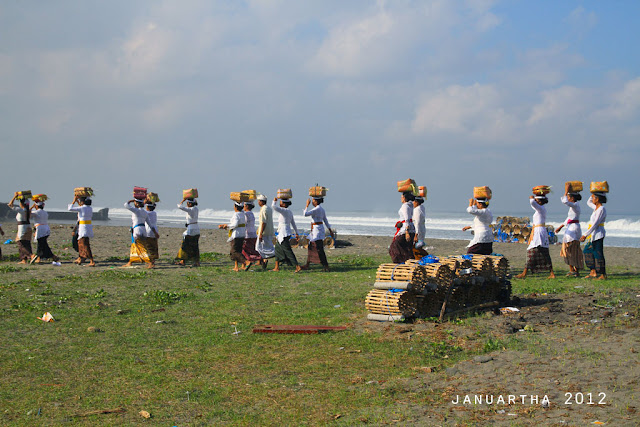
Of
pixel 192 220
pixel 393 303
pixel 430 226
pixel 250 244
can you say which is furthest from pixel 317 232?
pixel 430 226

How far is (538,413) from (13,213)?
168 ft

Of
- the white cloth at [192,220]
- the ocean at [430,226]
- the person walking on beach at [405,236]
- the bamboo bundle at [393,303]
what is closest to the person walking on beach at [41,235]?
the white cloth at [192,220]

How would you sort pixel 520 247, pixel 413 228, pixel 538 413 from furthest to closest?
pixel 520 247 < pixel 413 228 < pixel 538 413

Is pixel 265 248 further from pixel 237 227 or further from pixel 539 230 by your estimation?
pixel 539 230

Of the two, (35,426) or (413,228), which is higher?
(413,228)

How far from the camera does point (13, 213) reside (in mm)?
46750

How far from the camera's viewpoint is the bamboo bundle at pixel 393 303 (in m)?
8.79

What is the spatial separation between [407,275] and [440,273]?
2.40ft

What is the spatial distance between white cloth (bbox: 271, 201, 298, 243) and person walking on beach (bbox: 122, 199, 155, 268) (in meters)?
4.24

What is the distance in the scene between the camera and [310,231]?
16.1 m

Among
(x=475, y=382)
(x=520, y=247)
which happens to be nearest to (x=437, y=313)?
(x=475, y=382)

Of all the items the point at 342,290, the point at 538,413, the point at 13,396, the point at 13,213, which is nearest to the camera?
the point at 538,413

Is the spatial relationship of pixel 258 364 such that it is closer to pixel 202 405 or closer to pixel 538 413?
pixel 202 405

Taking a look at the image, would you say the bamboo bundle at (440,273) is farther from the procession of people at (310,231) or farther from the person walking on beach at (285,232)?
the person walking on beach at (285,232)
